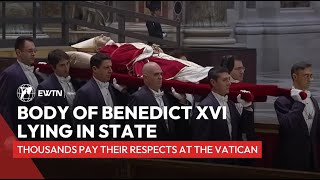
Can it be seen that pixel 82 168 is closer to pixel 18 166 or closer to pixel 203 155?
pixel 18 166

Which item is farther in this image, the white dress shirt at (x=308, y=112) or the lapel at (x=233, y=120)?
the white dress shirt at (x=308, y=112)

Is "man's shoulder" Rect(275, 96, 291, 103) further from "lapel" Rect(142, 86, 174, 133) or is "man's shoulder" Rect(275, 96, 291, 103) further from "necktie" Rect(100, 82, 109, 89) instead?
"necktie" Rect(100, 82, 109, 89)

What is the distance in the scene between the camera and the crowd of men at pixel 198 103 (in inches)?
227

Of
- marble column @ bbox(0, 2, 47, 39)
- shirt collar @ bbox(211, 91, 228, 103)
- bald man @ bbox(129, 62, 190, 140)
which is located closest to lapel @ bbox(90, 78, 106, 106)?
bald man @ bbox(129, 62, 190, 140)

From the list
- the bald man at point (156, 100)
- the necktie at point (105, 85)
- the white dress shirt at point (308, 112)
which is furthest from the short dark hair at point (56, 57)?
the white dress shirt at point (308, 112)

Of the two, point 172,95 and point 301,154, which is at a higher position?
point 172,95

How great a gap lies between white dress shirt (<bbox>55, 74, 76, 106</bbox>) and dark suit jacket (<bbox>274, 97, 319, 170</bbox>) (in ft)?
4.70

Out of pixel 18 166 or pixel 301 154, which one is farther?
pixel 301 154

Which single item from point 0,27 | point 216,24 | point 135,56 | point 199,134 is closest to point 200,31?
point 216,24

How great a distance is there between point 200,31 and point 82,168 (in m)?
13.1

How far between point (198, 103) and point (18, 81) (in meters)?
1.35

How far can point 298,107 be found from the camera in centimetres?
598

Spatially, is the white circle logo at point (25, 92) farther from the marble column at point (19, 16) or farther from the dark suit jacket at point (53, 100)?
the marble column at point (19, 16)

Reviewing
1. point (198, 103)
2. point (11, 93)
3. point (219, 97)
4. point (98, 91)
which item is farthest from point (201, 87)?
point (11, 93)
